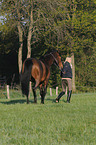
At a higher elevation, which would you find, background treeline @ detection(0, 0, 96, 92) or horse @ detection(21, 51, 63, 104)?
background treeline @ detection(0, 0, 96, 92)

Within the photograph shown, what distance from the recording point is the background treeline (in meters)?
25.3

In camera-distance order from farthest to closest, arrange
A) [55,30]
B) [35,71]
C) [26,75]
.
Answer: [55,30]
[35,71]
[26,75]

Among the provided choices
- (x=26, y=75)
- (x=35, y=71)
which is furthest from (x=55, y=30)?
(x=26, y=75)

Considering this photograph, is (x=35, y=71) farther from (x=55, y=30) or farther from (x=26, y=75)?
(x=55, y=30)

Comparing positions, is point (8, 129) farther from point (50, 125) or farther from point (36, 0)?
point (36, 0)

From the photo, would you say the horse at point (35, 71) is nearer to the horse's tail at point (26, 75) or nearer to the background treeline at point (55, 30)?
the horse's tail at point (26, 75)

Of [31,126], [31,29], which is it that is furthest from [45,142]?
[31,29]

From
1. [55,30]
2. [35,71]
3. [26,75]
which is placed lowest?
[26,75]

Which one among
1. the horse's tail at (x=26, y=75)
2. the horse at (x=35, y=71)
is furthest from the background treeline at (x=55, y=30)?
the horse's tail at (x=26, y=75)

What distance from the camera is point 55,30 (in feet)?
87.0

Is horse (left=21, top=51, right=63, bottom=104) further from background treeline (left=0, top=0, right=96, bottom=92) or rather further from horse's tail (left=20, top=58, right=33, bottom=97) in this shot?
background treeline (left=0, top=0, right=96, bottom=92)

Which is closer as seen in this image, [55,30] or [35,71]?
[35,71]

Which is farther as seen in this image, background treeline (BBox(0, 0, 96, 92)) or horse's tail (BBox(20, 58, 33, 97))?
background treeline (BBox(0, 0, 96, 92))

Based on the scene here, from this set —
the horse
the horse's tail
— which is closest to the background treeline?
the horse
